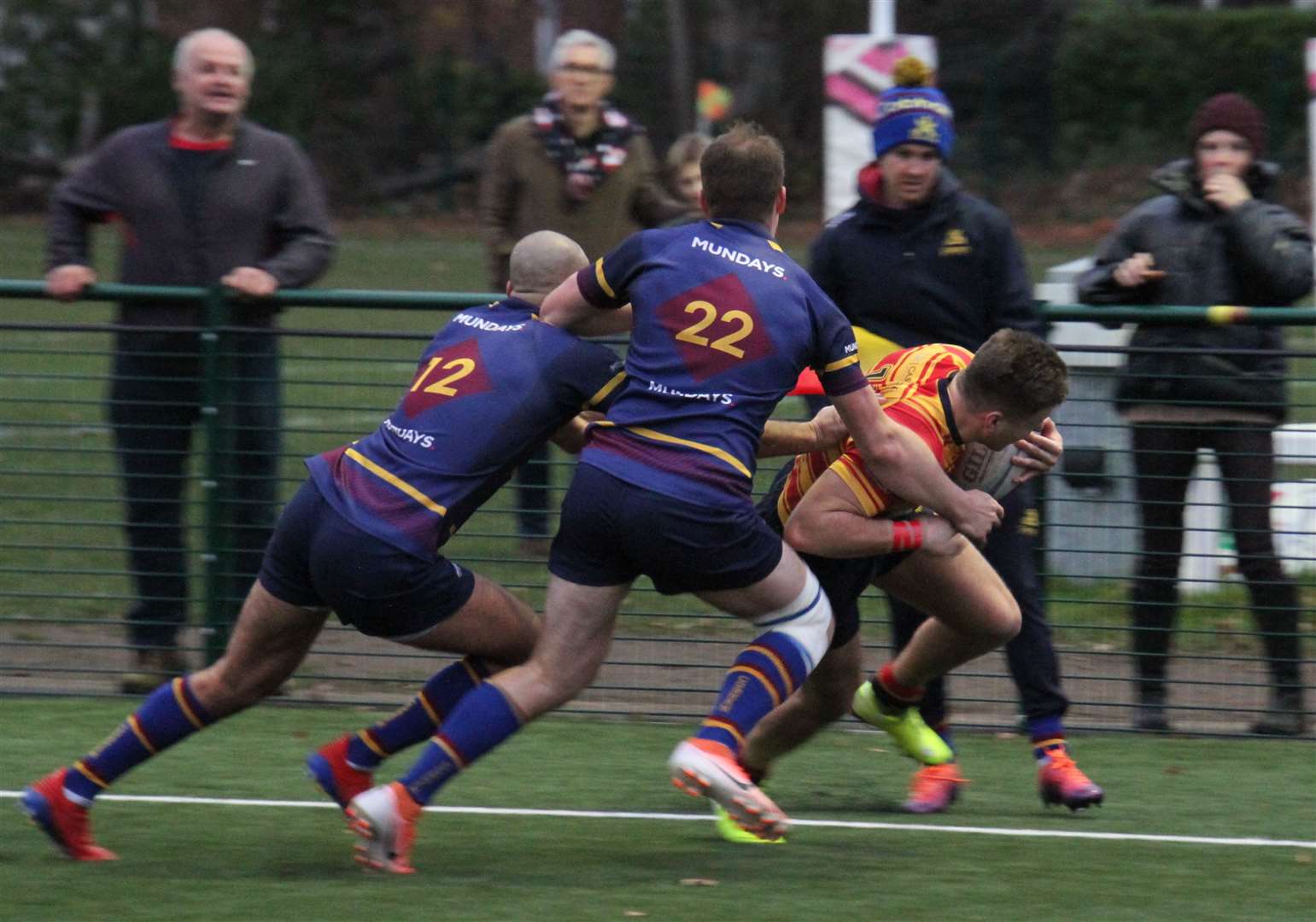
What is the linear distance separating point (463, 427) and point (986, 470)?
148cm

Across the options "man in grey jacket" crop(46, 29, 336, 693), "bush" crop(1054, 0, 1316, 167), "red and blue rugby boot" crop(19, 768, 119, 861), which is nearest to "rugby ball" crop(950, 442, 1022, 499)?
"red and blue rugby boot" crop(19, 768, 119, 861)

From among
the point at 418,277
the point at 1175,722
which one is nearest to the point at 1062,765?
the point at 1175,722

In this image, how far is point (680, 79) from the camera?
30.7 metres

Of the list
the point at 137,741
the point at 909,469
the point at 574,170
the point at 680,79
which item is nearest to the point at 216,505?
the point at 574,170

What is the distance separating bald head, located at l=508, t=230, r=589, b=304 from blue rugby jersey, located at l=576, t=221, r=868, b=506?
→ 179 millimetres

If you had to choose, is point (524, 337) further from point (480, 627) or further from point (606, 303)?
point (480, 627)

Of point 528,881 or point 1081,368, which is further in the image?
point 1081,368

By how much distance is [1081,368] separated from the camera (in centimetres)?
765

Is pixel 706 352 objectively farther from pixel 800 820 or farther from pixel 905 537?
pixel 800 820

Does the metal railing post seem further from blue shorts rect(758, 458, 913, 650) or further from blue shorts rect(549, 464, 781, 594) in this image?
blue shorts rect(549, 464, 781, 594)

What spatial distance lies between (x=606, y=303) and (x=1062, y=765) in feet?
6.60

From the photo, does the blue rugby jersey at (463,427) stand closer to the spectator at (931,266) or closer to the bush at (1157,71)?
the spectator at (931,266)

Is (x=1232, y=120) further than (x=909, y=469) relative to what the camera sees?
Yes

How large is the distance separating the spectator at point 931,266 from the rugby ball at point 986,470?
0.62 metres
